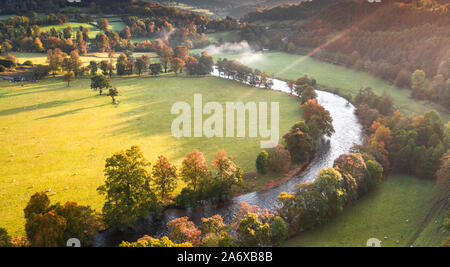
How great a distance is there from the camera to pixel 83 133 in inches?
3123

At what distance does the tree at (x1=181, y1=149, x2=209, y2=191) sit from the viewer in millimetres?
54737

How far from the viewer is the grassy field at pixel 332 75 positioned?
10569cm

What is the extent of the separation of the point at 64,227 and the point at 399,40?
18670 cm

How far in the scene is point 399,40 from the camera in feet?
526

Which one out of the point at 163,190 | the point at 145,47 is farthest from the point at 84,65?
the point at 163,190

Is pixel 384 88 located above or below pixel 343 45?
below

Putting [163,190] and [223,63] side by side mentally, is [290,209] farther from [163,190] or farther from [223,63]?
[223,63]

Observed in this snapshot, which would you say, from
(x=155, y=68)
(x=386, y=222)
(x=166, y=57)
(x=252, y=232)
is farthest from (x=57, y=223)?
(x=166, y=57)

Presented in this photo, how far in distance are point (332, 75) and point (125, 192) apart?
133239 millimetres

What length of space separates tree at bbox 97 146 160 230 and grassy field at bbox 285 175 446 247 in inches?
1020

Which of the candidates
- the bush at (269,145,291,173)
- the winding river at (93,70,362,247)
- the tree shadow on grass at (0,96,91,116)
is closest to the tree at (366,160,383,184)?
the winding river at (93,70,362,247)

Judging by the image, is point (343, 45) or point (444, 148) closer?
point (444, 148)

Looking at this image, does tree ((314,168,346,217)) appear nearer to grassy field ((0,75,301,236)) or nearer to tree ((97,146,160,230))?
grassy field ((0,75,301,236))

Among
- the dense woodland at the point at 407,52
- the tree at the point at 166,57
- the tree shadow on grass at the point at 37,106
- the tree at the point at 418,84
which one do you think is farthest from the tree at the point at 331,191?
the tree at the point at 166,57
